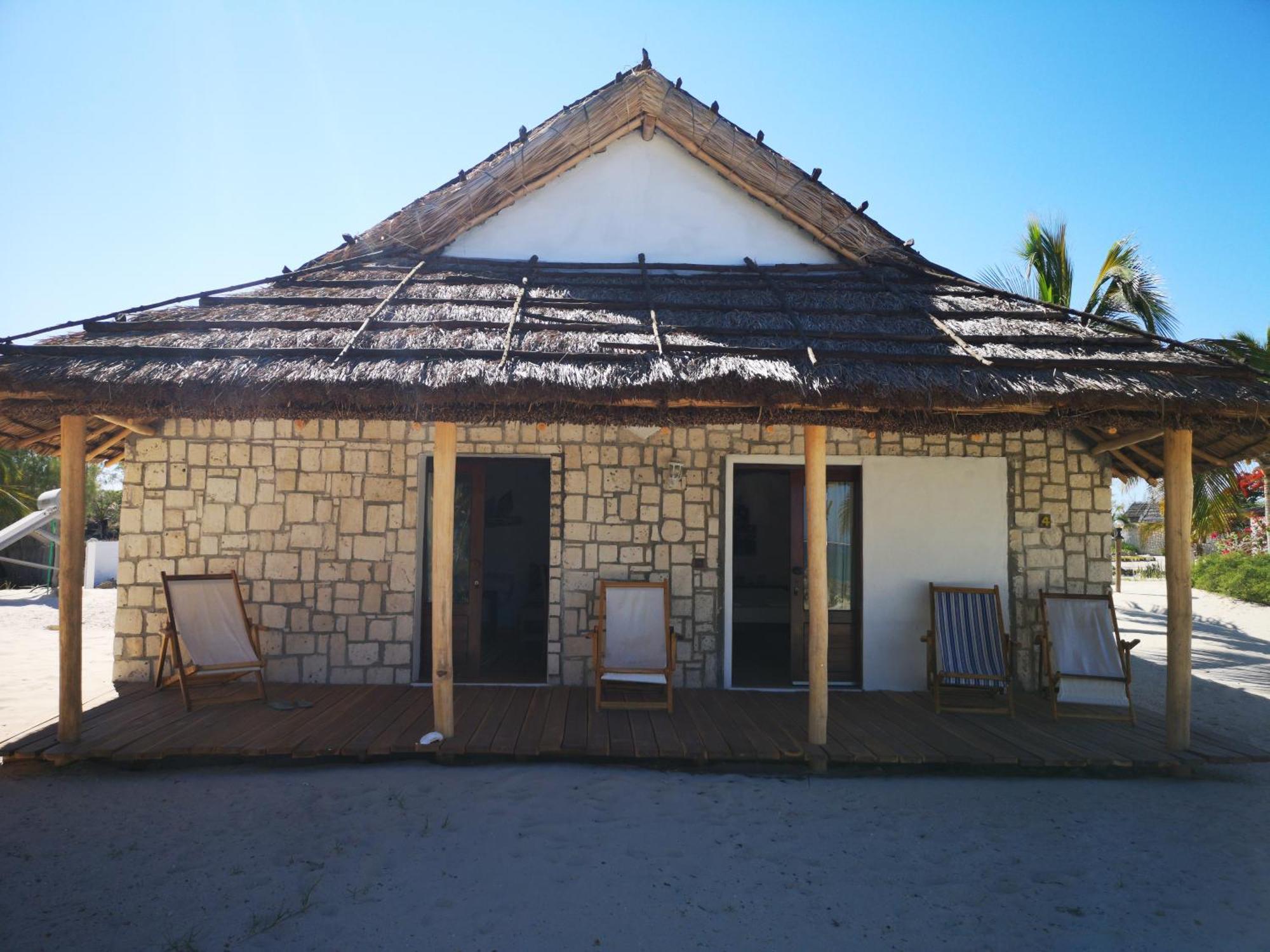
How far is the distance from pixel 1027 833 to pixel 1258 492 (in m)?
22.7

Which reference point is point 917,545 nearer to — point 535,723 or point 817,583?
point 817,583

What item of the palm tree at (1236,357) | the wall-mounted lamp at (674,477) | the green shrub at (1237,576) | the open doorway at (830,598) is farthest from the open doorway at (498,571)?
the green shrub at (1237,576)

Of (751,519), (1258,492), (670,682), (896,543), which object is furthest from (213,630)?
(1258,492)

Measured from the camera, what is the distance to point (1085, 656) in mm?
5977

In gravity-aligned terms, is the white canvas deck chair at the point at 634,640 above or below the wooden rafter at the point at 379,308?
below

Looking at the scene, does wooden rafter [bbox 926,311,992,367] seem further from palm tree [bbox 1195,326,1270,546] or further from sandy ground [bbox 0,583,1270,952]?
palm tree [bbox 1195,326,1270,546]

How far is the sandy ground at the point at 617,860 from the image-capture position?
3.00 metres

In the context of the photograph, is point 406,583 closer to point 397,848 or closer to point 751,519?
point 397,848

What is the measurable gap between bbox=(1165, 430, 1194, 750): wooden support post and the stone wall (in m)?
1.56

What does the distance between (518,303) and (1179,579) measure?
16.8 feet

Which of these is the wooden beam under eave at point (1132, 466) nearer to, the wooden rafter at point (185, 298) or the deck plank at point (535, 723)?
the deck plank at point (535, 723)

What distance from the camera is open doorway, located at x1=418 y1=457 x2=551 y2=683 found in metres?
6.68

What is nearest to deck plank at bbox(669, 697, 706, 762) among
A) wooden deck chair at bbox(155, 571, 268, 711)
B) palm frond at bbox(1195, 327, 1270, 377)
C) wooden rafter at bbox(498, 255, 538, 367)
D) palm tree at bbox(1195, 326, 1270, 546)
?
wooden rafter at bbox(498, 255, 538, 367)

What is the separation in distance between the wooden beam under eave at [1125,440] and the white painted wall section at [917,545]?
0.82 m
